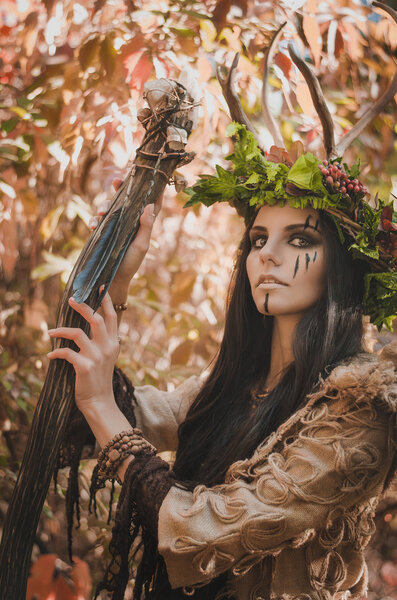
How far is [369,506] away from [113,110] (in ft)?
4.74

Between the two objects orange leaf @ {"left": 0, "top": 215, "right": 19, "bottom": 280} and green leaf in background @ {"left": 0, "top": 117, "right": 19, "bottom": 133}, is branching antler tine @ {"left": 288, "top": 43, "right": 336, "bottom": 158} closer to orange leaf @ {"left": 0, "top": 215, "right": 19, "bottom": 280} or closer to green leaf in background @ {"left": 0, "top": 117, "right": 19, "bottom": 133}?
green leaf in background @ {"left": 0, "top": 117, "right": 19, "bottom": 133}

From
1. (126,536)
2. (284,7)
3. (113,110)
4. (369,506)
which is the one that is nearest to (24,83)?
(113,110)

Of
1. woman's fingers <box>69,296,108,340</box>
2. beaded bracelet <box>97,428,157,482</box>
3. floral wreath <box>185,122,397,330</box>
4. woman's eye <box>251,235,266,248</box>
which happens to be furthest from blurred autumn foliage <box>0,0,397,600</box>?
woman's fingers <box>69,296,108,340</box>

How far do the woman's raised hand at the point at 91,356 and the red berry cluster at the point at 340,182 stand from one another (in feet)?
2.16

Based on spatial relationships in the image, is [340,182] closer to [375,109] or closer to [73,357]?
[375,109]

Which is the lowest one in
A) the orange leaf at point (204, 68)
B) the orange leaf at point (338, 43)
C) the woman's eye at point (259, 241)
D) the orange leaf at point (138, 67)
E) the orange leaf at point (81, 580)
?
the orange leaf at point (81, 580)

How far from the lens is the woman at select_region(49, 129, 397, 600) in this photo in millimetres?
1363

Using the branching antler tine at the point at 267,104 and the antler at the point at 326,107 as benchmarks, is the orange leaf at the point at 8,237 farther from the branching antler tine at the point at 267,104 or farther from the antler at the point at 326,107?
the antler at the point at 326,107

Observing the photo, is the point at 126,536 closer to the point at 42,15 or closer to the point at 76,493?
the point at 76,493

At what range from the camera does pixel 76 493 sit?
5.88 ft

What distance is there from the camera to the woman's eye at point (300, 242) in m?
1.71

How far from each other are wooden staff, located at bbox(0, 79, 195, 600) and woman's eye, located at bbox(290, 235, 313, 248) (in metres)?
0.38

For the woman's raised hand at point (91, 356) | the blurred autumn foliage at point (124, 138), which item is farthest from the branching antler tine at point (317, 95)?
the woman's raised hand at point (91, 356)

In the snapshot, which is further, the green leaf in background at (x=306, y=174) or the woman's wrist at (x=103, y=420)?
the green leaf in background at (x=306, y=174)
